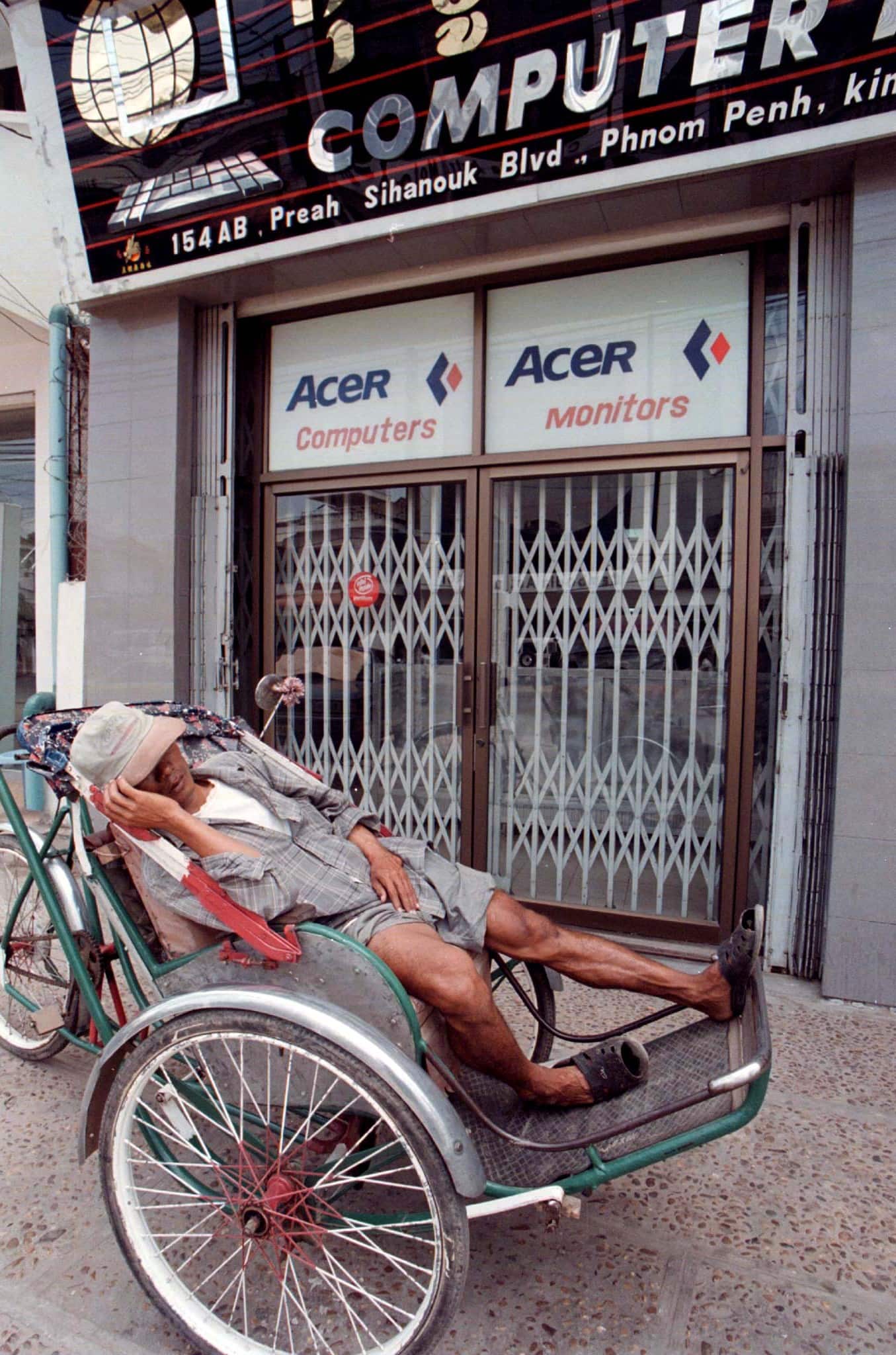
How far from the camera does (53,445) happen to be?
589 cm

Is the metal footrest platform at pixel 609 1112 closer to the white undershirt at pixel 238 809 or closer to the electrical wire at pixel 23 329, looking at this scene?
the white undershirt at pixel 238 809

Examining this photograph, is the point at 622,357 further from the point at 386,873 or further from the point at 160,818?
the point at 160,818

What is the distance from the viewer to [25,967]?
310cm

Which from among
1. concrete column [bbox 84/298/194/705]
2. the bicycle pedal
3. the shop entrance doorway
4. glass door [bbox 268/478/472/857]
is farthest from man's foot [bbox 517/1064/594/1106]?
concrete column [bbox 84/298/194/705]

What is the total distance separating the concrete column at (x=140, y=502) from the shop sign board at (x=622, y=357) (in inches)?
72.4

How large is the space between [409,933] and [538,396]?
315cm

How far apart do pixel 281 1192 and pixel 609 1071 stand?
84cm

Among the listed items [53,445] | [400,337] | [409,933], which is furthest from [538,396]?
[53,445]

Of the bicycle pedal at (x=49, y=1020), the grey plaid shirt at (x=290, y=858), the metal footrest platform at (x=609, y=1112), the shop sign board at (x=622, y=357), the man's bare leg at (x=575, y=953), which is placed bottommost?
the bicycle pedal at (x=49, y=1020)

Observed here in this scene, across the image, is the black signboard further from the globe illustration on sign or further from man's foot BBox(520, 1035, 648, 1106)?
man's foot BBox(520, 1035, 648, 1106)

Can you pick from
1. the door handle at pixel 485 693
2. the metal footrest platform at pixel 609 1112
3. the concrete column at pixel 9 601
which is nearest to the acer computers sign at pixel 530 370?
the door handle at pixel 485 693

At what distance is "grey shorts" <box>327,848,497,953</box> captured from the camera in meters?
2.19

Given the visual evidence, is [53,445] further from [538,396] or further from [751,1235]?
[751,1235]

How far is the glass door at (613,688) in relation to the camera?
4129 mm
